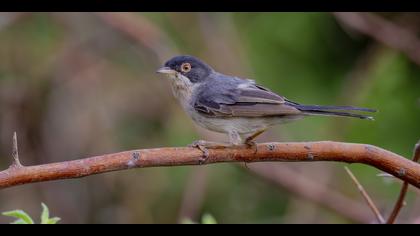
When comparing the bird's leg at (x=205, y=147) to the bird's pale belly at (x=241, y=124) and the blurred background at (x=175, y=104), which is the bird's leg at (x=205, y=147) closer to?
the bird's pale belly at (x=241, y=124)

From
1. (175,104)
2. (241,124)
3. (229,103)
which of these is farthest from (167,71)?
(175,104)

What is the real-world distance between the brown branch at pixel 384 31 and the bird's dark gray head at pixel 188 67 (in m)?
2.15

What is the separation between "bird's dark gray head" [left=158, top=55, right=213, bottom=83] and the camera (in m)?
4.33

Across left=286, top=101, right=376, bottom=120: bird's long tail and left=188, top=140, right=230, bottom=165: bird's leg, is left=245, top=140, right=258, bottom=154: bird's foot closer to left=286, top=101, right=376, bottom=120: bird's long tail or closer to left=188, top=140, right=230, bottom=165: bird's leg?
left=188, top=140, right=230, bottom=165: bird's leg

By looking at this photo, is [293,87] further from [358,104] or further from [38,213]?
[38,213]

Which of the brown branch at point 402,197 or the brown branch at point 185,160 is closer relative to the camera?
the brown branch at point 185,160

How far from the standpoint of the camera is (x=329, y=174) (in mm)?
6309

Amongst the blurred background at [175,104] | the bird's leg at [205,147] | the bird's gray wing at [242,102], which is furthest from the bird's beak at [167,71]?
the blurred background at [175,104]

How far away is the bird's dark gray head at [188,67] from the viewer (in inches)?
171

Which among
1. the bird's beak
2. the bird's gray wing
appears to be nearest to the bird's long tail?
the bird's gray wing

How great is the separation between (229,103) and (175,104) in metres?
2.71

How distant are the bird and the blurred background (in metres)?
1.54

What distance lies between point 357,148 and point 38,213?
187 inches

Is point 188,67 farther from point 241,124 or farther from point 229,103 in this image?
point 241,124
